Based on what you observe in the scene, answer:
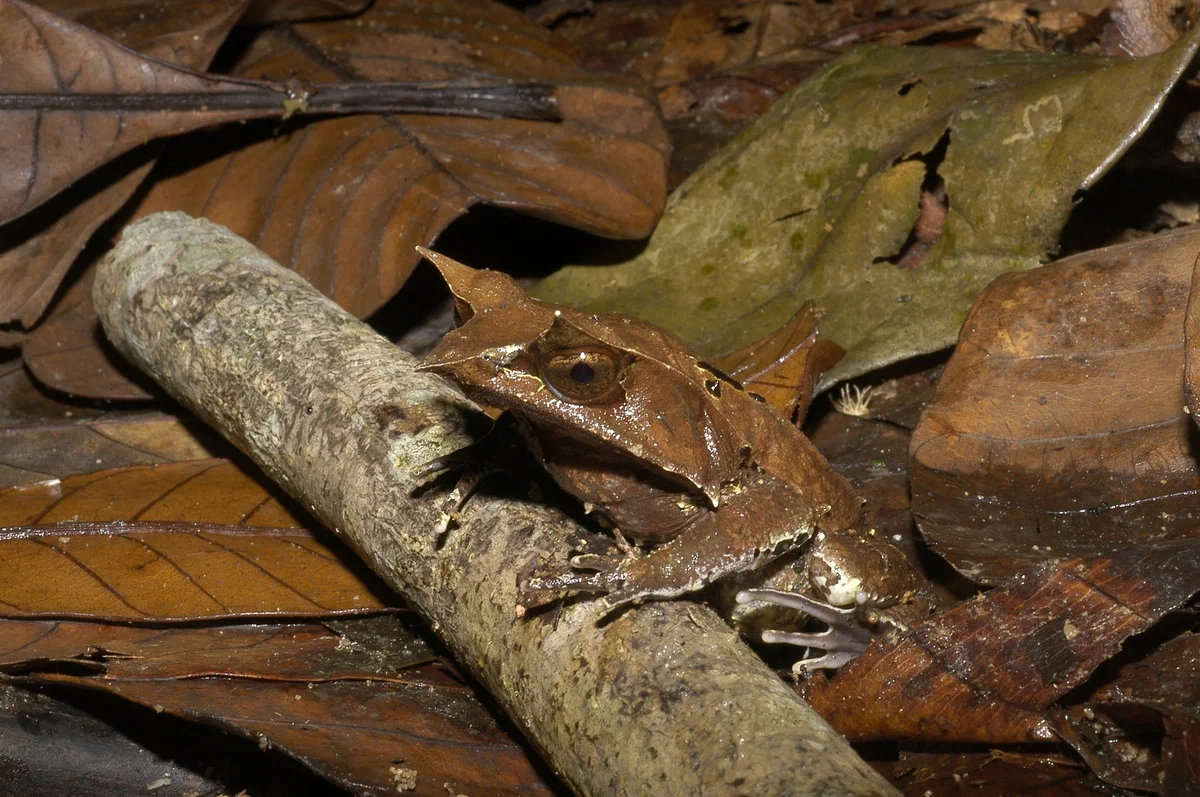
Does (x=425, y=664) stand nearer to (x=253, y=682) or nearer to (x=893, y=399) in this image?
(x=253, y=682)

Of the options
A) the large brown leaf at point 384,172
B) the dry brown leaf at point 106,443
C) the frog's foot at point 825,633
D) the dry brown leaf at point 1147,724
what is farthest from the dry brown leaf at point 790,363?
the dry brown leaf at point 106,443

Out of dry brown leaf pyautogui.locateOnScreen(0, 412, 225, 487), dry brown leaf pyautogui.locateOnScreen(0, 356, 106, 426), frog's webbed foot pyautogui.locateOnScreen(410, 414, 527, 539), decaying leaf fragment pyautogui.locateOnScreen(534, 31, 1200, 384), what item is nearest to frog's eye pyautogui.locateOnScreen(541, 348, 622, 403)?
frog's webbed foot pyautogui.locateOnScreen(410, 414, 527, 539)

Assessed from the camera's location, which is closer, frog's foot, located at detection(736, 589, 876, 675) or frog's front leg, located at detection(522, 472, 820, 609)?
frog's front leg, located at detection(522, 472, 820, 609)

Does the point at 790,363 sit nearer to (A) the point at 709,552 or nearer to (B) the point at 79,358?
(A) the point at 709,552

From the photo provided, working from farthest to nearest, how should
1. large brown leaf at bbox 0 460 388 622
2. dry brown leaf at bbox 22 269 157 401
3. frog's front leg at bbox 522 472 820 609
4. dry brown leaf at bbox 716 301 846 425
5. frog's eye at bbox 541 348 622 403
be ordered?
dry brown leaf at bbox 22 269 157 401 < dry brown leaf at bbox 716 301 846 425 < large brown leaf at bbox 0 460 388 622 < frog's eye at bbox 541 348 622 403 < frog's front leg at bbox 522 472 820 609

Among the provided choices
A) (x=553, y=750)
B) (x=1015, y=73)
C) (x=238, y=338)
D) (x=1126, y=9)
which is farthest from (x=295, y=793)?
(x=1126, y=9)

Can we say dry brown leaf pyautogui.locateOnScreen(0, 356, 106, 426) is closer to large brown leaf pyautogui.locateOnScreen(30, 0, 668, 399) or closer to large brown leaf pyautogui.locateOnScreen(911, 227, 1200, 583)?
large brown leaf pyautogui.locateOnScreen(30, 0, 668, 399)

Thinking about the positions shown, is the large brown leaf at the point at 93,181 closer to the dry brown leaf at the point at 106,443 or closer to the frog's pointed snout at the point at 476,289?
the dry brown leaf at the point at 106,443
